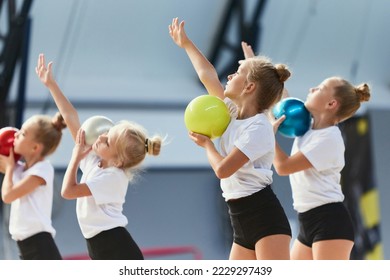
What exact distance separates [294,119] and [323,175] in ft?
0.87

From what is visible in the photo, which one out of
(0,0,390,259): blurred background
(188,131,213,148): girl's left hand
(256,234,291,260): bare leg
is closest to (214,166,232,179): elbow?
(188,131,213,148): girl's left hand

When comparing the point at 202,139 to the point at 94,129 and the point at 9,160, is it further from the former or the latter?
the point at 9,160

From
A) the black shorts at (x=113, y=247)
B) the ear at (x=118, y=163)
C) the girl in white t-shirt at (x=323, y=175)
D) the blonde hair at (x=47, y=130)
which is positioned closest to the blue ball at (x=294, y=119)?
the girl in white t-shirt at (x=323, y=175)

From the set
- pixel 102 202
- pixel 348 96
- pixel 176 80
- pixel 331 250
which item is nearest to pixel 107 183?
pixel 102 202

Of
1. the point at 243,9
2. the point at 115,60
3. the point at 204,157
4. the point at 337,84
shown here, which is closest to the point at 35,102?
the point at 115,60

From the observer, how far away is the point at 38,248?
378cm

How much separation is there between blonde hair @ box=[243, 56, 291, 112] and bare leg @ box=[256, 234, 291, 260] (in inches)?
19.7

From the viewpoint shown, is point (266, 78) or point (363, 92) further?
point (363, 92)

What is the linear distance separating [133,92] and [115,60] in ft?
1.11

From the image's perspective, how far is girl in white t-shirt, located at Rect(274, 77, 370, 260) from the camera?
131 inches

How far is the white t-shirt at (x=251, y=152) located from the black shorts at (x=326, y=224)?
33cm

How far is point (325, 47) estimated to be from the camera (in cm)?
778

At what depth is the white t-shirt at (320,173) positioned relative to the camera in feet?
11.1

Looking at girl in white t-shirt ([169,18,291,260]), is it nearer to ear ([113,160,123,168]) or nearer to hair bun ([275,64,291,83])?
hair bun ([275,64,291,83])
